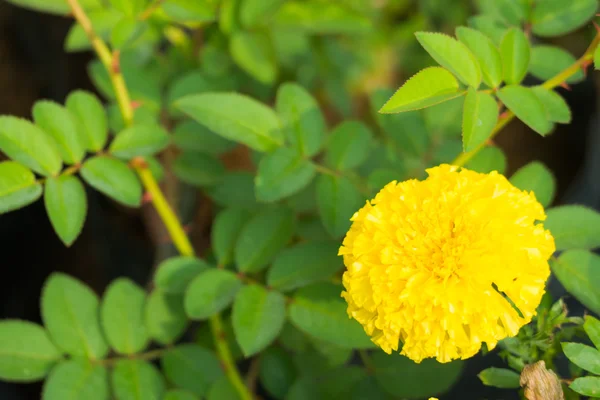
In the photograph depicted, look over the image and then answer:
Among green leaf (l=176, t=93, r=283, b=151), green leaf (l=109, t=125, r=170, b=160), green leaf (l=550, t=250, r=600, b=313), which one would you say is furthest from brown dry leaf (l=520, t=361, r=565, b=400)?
green leaf (l=109, t=125, r=170, b=160)

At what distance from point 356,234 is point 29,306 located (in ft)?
2.70

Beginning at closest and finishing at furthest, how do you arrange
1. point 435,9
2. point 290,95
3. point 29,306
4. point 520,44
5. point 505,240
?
point 505,240, point 520,44, point 290,95, point 29,306, point 435,9

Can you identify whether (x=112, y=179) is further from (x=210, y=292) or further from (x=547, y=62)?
(x=547, y=62)

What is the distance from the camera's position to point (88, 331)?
0.79 metres

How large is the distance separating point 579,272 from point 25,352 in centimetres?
64

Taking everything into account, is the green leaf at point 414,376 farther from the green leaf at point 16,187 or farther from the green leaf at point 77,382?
the green leaf at point 16,187

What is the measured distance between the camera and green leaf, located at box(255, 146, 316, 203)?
2.31 feet

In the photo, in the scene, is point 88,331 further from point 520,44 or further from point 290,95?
point 520,44

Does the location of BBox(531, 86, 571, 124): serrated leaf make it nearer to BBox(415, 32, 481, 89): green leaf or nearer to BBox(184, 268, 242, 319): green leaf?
BBox(415, 32, 481, 89): green leaf

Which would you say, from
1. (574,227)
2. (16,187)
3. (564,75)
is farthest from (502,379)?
(16,187)

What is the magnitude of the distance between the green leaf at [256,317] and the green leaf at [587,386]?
0.30 meters

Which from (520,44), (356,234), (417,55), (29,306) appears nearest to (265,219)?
(356,234)

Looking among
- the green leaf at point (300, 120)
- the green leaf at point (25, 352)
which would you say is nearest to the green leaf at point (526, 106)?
the green leaf at point (300, 120)

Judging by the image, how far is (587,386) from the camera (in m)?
0.55
